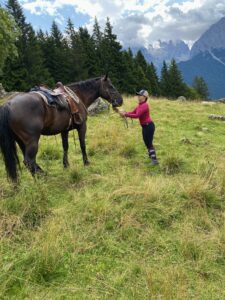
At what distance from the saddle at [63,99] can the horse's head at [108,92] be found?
122 centimetres

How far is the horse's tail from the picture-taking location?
6227 mm

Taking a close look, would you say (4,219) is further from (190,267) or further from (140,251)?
(190,267)

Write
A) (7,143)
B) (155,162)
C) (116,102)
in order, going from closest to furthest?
(7,143)
(155,162)
(116,102)

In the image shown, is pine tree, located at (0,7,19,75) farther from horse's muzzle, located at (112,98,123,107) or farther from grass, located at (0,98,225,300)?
grass, located at (0,98,225,300)

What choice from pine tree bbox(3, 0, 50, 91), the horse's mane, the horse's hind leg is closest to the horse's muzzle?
the horse's mane

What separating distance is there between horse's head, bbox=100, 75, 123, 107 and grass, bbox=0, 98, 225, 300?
2397mm

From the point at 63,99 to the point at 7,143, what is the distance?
1.93m

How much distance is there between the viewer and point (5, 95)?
21875 mm

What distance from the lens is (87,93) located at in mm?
9180

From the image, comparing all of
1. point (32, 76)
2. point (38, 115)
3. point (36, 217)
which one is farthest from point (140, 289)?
point (32, 76)

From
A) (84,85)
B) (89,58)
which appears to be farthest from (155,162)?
(89,58)

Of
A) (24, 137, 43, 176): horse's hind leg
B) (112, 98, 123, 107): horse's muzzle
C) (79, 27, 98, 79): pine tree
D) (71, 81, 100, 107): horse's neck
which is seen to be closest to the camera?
(24, 137, 43, 176): horse's hind leg

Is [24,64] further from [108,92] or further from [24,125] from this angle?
[24,125]

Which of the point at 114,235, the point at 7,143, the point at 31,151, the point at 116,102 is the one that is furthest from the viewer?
the point at 116,102
